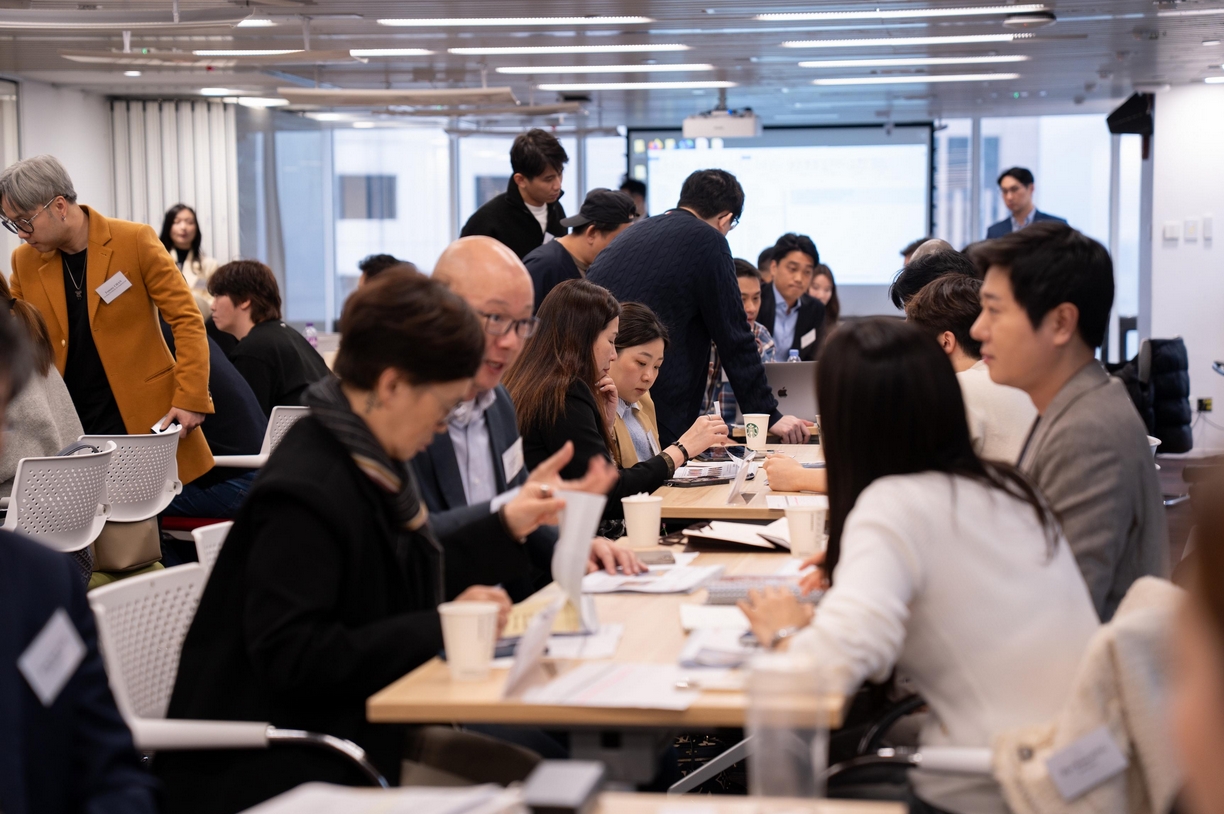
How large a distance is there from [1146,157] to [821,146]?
361 centimetres

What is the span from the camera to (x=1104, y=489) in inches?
78.0

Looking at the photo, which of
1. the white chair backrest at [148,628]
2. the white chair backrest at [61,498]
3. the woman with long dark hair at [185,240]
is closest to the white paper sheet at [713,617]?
the white chair backrest at [148,628]

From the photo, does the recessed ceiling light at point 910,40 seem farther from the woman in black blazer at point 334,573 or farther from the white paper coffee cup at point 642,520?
the woman in black blazer at point 334,573

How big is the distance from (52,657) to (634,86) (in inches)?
400

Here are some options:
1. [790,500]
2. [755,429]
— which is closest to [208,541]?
[790,500]

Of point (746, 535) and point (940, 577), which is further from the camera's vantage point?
point (746, 535)

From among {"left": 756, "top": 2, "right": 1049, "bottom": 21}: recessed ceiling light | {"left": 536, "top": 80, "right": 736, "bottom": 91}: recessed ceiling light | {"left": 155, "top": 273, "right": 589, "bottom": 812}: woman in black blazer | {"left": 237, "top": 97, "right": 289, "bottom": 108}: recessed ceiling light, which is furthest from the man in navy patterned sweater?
{"left": 237, "top": 97, "right": 289, "bottom": 108}: recessed ceiling light

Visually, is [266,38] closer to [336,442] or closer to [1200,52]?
[1200,52]

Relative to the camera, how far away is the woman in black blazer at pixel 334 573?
5.40 feet

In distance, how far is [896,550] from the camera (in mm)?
1635

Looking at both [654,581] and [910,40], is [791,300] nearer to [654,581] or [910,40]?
[910,40]

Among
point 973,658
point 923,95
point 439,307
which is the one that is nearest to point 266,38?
point 923,95

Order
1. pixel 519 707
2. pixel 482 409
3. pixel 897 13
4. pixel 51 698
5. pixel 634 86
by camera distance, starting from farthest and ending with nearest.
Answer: pixel 634 86
pixel 897 13
pixel 482 409
pixel 519 707
pixel 51 698

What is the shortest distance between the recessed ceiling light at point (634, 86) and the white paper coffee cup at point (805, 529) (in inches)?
345
